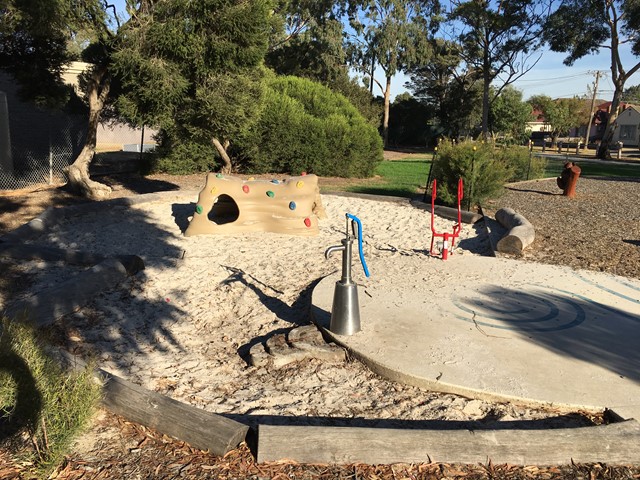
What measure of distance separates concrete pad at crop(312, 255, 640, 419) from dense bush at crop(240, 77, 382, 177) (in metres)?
10.9

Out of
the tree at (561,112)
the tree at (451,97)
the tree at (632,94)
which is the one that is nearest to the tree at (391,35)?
the tree at (451,97)

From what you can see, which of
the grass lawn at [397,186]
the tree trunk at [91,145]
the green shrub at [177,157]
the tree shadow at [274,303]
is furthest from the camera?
the green shrub at [177,157]

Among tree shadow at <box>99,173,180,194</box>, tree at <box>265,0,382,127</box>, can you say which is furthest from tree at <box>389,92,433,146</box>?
tree shadow at <box>99,173,180,194</box>

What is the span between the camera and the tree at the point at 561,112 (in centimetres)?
6475

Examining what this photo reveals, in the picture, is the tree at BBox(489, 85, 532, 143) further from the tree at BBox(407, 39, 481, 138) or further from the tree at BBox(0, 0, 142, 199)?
the tree at BBox(0, 0, 142, 199)

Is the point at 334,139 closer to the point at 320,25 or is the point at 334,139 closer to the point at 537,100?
the point at 320,25

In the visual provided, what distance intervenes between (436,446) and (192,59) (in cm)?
849

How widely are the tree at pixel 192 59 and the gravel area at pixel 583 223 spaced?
5.65 metres

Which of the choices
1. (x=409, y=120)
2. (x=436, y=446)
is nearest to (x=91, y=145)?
(x=436, y=446)

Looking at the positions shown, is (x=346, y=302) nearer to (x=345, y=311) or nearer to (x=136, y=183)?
(x=345, y=311)

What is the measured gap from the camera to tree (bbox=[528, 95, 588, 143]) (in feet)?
212

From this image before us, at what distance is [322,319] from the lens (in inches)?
185

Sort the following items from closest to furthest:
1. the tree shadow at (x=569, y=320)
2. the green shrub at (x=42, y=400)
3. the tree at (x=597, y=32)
A: 1. the green shrub at (x=42, y=400)
2. the tree shadow at (x=569, y=320)
3. the tree at (x=597, y=32)

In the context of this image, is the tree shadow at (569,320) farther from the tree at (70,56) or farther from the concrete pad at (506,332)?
the tree at (70,56)
